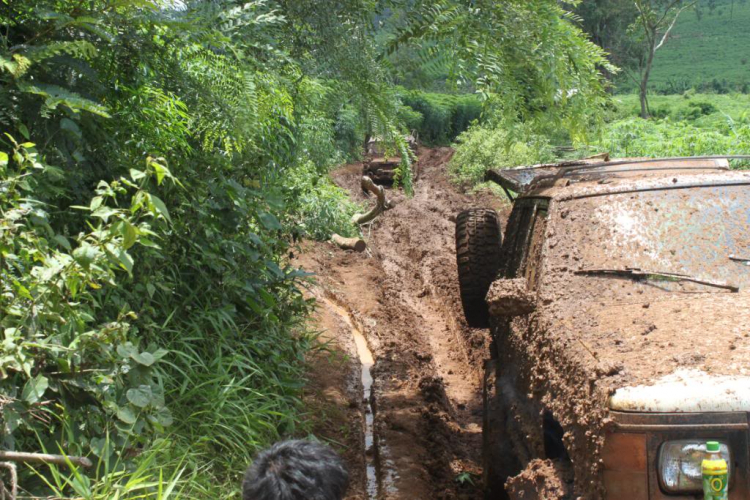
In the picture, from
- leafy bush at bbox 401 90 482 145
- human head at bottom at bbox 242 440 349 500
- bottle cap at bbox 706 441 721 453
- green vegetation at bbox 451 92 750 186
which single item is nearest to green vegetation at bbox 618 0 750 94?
leafy bush at bbox 401 90 482 145

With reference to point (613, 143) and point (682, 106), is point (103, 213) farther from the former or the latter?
point (682, 106)

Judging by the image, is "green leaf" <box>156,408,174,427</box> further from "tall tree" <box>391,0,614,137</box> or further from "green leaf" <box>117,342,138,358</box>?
"tall tree" <box>391,0,614,137</box>

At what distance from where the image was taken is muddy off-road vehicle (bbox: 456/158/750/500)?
9.75ft

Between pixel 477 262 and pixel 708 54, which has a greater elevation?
pixel 708 54

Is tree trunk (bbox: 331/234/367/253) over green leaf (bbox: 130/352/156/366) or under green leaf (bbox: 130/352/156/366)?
under

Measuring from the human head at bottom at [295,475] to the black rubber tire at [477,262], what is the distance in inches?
182

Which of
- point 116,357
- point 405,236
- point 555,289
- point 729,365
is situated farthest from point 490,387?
point 405,236

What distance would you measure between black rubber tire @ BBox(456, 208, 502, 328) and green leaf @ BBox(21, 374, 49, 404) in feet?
13.6

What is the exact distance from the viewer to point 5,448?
129 inches

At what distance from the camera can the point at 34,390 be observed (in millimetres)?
3227

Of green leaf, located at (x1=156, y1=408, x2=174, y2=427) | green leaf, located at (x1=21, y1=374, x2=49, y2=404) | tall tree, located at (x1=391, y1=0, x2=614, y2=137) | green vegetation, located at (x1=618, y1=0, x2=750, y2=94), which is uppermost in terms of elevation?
green vegetation, located at (x1=618, y1=0, x2=750, y2=94)

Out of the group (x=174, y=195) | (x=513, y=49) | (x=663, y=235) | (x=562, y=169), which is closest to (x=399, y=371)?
(x=562, y=169)

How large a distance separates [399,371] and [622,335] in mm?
4003

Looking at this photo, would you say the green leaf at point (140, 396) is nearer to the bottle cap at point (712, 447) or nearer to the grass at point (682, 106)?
the bottle cap at point (712, 447)
